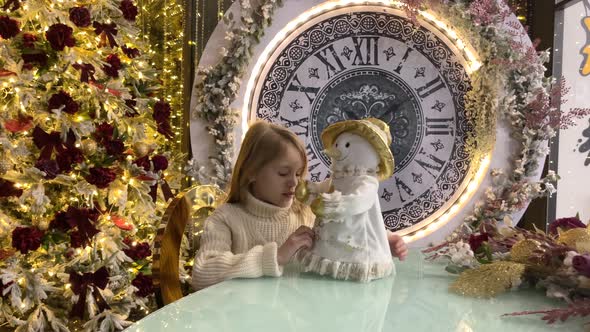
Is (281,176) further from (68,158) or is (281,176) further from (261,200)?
(68,158)

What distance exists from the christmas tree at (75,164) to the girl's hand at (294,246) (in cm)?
178

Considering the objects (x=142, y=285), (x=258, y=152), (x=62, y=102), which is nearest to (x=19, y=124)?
(x=62, y=102)

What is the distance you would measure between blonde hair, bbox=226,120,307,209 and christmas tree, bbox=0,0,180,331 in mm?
1171

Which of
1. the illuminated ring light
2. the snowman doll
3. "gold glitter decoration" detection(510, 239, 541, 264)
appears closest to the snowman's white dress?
the snowman doll

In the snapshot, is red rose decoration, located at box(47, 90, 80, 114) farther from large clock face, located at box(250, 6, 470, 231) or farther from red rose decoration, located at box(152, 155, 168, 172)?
large clock face, located at box(250, 6, 470, 231)

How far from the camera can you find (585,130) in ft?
10.5

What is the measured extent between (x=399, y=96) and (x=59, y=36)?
1763 millimetres

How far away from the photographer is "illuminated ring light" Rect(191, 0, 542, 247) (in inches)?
114

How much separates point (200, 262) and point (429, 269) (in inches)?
24.7

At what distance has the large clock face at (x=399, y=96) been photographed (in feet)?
10.0

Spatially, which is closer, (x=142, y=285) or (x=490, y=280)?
(x=490, y=280)

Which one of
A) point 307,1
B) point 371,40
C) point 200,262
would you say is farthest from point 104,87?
point 200,262

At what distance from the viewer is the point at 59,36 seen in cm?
274

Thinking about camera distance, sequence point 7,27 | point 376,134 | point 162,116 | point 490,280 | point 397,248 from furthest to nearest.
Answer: point 162,116
point 7,27
point 397,248
point 376,134
point 490,280
